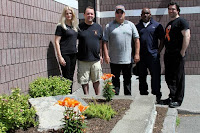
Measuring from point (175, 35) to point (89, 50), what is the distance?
6.00ft

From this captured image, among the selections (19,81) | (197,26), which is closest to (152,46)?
(19,81)

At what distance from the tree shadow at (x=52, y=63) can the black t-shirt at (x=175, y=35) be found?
2666 mm

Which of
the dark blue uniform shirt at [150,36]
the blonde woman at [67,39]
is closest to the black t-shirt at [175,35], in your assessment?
the dark blue uniform shirt at [150,36]

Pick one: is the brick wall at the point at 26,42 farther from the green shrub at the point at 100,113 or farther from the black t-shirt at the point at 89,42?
the green shrub at the point at 100,113

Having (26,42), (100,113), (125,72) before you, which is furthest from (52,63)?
(100,113)

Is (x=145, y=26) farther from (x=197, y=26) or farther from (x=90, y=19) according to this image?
(x=197, y=26)

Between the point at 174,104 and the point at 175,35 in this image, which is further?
the point at 174,104

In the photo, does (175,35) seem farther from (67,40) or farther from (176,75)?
(67,40)

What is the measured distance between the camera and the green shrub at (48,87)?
15.7ft

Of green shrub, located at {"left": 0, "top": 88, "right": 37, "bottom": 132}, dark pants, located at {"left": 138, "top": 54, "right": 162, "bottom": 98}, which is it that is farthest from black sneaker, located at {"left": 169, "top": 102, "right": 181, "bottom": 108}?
green shrub, located at {"left": 0, "top": 88, "right": 37, "bottom": 132}

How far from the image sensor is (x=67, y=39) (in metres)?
5.54

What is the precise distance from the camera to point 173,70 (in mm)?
5516

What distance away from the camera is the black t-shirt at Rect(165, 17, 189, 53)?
529 cm

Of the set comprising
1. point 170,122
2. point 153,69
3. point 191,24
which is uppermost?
point 191,24
